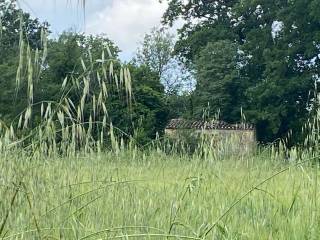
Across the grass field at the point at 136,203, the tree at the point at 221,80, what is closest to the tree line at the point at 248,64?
the tree at the point at 221,80

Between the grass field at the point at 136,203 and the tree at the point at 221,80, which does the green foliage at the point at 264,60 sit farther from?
the grass field at the point at 136,203

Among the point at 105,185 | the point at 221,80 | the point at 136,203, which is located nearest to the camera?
the point at 105,185

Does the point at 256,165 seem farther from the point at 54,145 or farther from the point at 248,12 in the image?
the point at 248,12

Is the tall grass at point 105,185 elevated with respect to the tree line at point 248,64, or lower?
lower

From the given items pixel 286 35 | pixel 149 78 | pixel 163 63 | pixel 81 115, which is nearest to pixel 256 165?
pixel 81 115

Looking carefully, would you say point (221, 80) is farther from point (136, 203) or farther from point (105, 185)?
point (105, 185)

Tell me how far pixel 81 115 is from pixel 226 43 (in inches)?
1205

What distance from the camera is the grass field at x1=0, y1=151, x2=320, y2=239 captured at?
1825 mm

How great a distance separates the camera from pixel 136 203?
8.62 ft

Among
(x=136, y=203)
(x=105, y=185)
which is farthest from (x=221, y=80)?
(x=105, y=185)

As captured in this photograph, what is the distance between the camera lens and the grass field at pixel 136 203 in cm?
183

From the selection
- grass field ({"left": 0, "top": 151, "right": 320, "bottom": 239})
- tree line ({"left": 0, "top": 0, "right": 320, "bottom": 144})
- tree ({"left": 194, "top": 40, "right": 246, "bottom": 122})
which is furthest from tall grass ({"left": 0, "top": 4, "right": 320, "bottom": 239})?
tree ({"left": 194, "top": 40, "right": 246, "bottom": 122})

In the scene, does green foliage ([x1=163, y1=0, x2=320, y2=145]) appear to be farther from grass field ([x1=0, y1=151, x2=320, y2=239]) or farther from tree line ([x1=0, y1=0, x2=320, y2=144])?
grass field ([x1=0, y1=151, x2=320, y2=239])

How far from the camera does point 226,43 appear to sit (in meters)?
32.1
